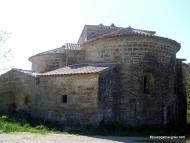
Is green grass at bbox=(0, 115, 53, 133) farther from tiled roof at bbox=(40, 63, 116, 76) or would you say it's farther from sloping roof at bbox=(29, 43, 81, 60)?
sloping roof at bbox=(29, 43, 81, 60)

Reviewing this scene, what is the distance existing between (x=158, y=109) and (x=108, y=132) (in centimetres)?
390

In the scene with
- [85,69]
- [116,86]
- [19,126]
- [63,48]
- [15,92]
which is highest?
[63,48]

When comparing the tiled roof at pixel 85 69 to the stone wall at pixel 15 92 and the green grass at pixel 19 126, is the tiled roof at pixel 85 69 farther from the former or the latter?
the green grass at pixel 19 126

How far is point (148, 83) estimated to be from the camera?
1942 cm

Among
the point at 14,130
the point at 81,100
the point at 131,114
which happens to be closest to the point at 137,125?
the point at 131,114

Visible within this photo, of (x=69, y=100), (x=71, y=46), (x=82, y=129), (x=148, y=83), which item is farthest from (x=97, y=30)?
(x=82, y=129)

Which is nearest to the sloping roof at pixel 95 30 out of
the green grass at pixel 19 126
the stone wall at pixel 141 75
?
the stone wall at pixel 141 75

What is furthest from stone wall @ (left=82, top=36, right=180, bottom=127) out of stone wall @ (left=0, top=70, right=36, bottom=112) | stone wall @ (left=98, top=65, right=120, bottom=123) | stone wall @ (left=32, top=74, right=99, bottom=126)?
stone wall @ (left=0, top=70, right=36, bottom=112)

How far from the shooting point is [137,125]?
18.4 m

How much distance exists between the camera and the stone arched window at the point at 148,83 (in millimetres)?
19220

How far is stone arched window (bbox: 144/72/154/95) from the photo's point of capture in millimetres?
19220

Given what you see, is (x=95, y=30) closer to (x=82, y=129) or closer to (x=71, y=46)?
(x=71, y=46)

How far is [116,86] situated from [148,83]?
6.63ft

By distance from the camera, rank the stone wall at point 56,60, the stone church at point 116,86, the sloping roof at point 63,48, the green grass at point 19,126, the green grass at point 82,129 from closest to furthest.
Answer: the green grass at point 19,126 → the green grass at point 82,129 → the stone church at point 116,86 → the stone wall at point 56,60 → the sloping roof at point 63,48
